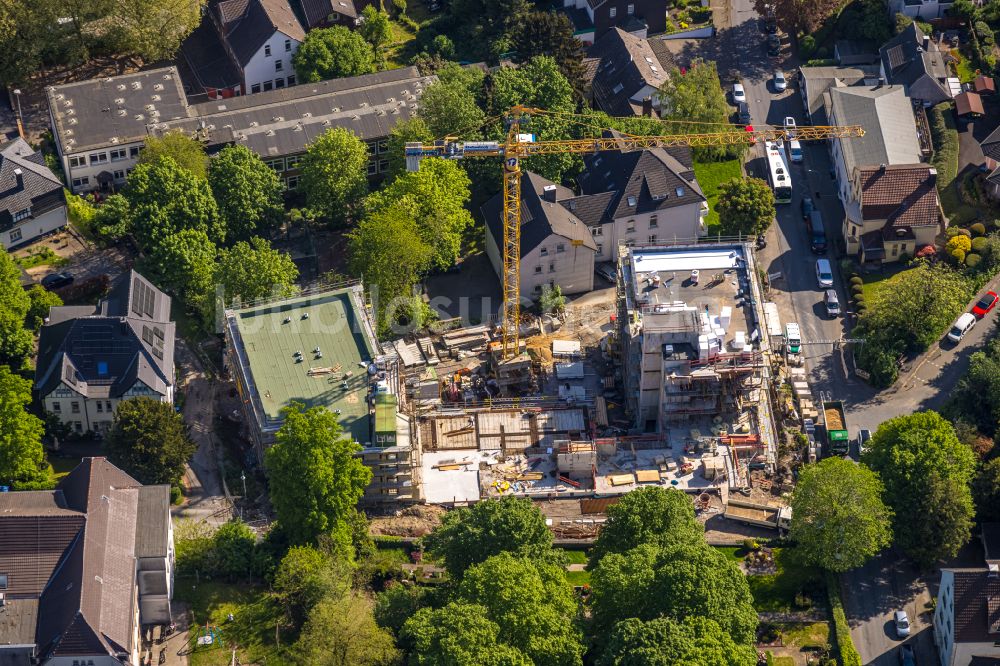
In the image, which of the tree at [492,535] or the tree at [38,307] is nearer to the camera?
the tree at [492,535]

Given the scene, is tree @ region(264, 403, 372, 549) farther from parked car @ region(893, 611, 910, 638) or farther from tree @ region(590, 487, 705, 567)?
parked car @ region(893, 611, 910, 638)

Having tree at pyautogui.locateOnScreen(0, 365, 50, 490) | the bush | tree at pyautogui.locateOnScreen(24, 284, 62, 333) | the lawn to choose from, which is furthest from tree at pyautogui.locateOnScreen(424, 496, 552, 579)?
tree at pyautogui.locateOnScreen(24, 284, 62, 333)

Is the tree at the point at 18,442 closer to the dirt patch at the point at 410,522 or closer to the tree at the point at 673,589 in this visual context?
the dirt patch at the point at 410,522

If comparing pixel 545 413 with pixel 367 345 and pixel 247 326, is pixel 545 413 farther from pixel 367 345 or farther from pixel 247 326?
pixel 247 326

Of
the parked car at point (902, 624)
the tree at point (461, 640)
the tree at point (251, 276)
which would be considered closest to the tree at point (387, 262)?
the tree at point (251, 276)

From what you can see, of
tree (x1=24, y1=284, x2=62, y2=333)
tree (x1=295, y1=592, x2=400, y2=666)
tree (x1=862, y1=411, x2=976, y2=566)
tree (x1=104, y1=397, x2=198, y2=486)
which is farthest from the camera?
tree (x1=24, y1=284, x2=62, y2=333)

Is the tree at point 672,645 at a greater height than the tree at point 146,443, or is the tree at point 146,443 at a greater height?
the tree at point 146,443
